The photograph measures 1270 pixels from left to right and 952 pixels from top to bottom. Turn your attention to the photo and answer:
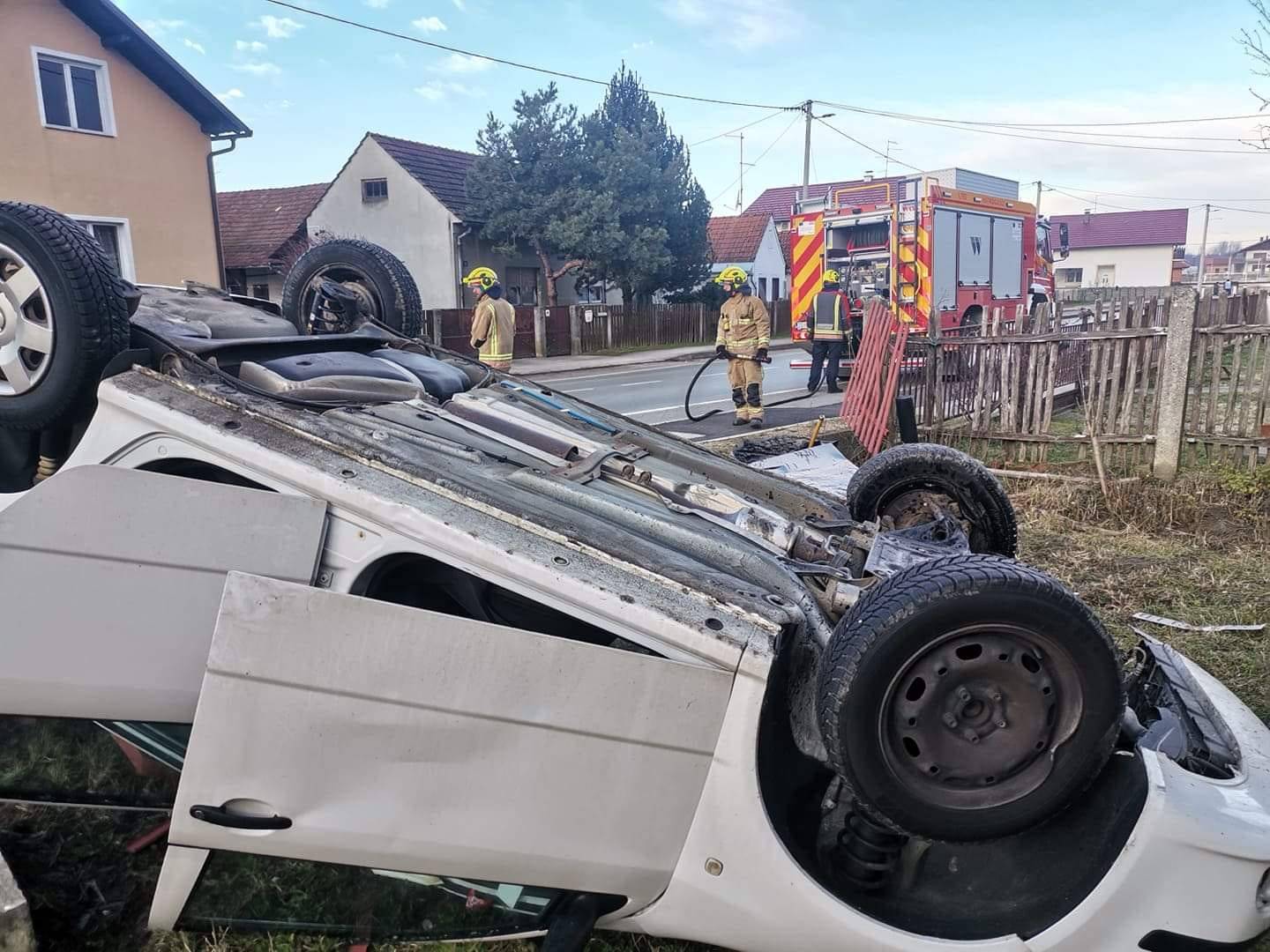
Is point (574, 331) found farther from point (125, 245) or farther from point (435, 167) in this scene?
point (125, 245)

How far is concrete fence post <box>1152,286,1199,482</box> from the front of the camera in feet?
21.5

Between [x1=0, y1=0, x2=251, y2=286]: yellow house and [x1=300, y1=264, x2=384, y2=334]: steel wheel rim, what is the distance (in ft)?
41.4

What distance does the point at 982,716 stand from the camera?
1907 mm

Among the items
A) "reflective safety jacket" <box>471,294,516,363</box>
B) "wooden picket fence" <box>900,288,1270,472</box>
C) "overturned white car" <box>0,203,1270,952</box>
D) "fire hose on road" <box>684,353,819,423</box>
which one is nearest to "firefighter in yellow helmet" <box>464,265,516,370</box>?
"reflective safety jacket" <box>471,294,516,363</box>

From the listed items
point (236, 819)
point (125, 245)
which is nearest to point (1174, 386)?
point (236, 819)

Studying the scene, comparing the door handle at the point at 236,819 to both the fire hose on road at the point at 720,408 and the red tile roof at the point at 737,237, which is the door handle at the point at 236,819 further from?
the red tile roof at the point at 737,237

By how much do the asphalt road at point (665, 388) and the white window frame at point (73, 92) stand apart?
911 centimetres

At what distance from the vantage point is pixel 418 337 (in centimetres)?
424

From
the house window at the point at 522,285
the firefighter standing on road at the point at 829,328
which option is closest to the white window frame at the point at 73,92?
the firefighter standing on road at the point at 829,328

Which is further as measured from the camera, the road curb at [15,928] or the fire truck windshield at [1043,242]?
the fire truck windshield at [1043,242]

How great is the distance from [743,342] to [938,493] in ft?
19.6

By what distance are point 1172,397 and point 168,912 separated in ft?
23.3

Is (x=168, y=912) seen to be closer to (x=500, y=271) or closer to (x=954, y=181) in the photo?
(x=954, y=181)

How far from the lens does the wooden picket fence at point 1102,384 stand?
661 centimetres
